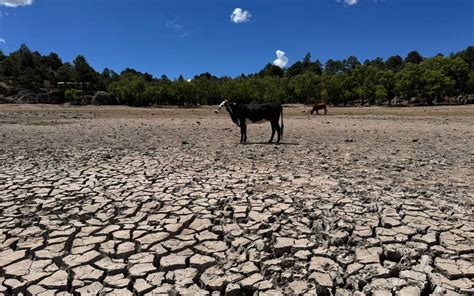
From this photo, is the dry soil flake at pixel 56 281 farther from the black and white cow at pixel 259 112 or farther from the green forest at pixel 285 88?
the green forest at pixel 285 88

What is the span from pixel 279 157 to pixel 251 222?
5.55m

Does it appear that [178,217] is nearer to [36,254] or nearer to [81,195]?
[36,254]

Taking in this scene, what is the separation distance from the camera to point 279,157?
1037cm

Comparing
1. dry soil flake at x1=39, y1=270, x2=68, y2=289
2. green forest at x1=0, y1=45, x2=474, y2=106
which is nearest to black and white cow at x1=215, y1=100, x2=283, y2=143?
dry soil flake at x1=39, y1=270, x2=68, y2=289

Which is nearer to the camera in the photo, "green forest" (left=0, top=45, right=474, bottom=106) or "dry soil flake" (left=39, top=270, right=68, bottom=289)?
"dry soil flake" (left=39, top=270, right=68, bottom=289)

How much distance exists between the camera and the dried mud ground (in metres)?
3.48

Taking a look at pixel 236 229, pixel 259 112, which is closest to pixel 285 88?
pixel 259 112

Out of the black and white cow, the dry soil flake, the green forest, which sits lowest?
the dry soil flake

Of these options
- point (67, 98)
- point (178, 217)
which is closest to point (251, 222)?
point (178, 217)

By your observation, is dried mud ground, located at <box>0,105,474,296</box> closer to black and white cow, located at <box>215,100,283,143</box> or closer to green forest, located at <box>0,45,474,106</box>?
black and white cow, located at <box>215,100,283,143</box>

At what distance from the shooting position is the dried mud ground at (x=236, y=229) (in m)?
3.48

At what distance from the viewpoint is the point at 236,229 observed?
Answer: 4750 mm

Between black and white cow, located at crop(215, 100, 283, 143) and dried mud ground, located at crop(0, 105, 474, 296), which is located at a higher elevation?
black and white cow, located at crop(215, 100, 283, 143)

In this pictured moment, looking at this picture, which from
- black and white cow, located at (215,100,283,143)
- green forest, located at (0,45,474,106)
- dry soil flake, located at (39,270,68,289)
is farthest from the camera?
green forest, located at (0,45,474,106)
